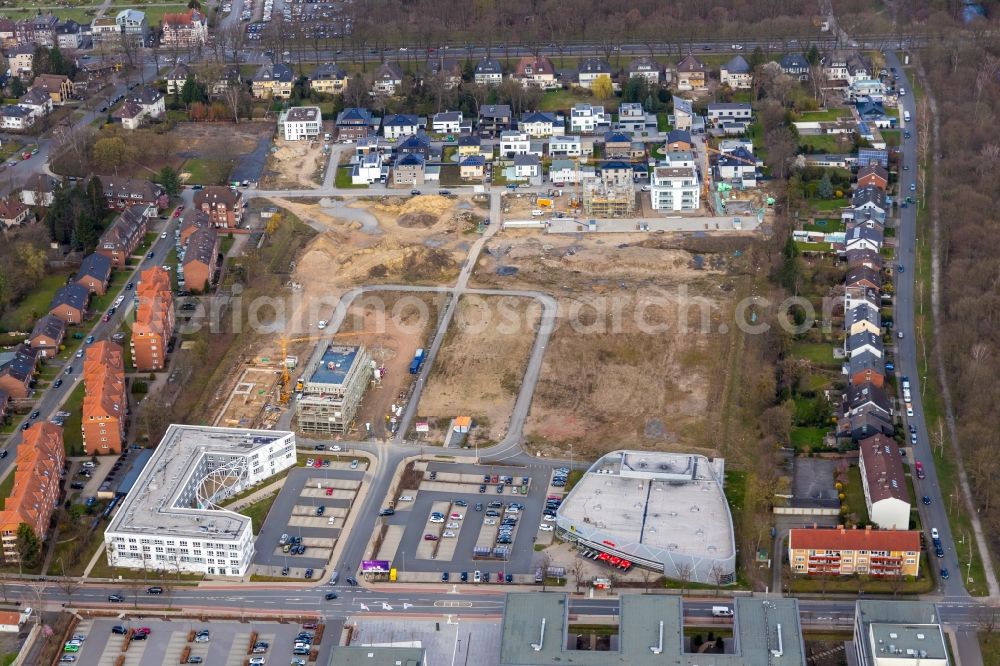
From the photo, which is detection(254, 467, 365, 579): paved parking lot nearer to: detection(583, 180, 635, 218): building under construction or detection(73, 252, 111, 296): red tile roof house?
detection(73, 252, 111, 296): red tile roof house

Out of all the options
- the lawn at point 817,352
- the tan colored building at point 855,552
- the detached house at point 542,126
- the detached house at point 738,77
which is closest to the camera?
the tan colored building at point 855,552

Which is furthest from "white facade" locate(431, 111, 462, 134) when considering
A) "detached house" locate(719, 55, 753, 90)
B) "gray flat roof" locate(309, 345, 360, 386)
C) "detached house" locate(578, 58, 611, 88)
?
"gray flat roof" locate(309, 345, 360, 386)

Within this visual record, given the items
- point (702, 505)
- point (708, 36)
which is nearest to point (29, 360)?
point (702, 505)

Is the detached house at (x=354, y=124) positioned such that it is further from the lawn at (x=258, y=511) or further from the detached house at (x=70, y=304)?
the lawn at (x=258, y=511)

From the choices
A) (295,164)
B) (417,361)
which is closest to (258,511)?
(417,361)

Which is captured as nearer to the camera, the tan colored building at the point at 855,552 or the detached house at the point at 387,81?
the tan colored building at the point at 855,552

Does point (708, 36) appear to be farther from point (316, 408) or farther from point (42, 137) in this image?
point (316, 408)

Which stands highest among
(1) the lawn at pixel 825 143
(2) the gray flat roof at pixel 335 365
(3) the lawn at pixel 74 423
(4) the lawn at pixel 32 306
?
(1) the lawn at pixel 825 143

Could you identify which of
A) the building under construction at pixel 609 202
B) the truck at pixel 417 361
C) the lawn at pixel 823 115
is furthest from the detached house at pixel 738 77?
the truck at pixel 417 361
